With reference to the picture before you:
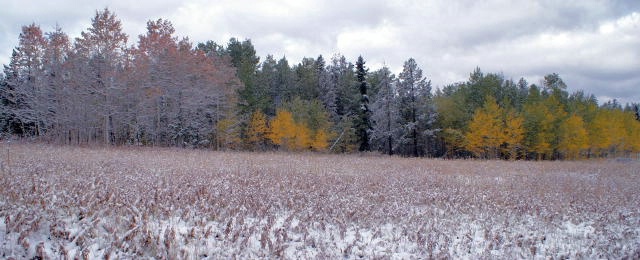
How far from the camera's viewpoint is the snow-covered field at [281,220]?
16.6ft

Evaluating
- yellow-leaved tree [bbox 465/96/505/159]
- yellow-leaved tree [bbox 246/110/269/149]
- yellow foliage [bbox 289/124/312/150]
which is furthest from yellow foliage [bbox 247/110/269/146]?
yellow-leaved tree [bbox 465/96/505/159]

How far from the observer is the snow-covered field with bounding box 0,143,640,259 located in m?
5.05

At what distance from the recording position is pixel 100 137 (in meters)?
33.1

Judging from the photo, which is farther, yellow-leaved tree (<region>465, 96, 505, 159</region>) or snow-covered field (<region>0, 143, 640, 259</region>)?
yellow-leaved tree (<region>465, 96, 505, 159</region>)

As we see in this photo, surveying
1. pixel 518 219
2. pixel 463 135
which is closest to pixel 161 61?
pixel 518 219

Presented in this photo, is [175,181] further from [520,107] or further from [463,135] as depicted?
[520,107]

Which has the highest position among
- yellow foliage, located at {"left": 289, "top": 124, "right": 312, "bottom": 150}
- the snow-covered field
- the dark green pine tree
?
the dark green pine tree

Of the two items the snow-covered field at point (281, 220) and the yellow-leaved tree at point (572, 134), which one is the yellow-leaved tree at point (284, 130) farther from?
the yellow-leaved tree at point (572, 134)

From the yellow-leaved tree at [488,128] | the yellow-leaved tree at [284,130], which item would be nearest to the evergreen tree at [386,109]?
the yellow-leaved tree at [488,128]

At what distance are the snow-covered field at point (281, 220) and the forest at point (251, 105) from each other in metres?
18.9

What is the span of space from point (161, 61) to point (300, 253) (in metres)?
26.4

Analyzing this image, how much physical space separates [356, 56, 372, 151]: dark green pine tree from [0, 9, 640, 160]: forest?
0.47ft

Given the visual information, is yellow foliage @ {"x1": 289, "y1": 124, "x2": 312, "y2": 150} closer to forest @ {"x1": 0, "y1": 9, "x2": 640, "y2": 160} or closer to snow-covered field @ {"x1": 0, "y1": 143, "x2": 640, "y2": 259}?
forest @ {"x1": 0, "y1": 9, "x2": 640, "y2": 160}

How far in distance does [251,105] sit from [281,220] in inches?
1389
